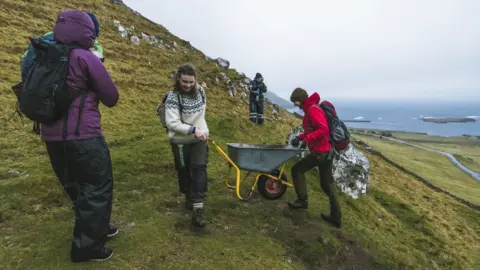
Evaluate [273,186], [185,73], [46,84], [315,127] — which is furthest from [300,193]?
[46,84]

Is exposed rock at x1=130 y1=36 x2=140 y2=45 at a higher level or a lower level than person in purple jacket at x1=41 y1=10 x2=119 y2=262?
higher

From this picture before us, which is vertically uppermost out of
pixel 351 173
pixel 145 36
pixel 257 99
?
pixel 145 36

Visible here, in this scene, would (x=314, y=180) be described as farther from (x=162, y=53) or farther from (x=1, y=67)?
(x=162, y=53)

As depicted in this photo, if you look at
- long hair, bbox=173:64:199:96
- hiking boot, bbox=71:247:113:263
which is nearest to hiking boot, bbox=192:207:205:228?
hiking boot, bbox=71:247:113:263

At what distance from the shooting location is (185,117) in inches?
249

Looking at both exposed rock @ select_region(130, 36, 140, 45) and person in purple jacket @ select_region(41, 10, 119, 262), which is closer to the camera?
person in purple jacket @ select_region(41, 10, 119, 262)

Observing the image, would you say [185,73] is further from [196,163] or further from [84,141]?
[84,141]

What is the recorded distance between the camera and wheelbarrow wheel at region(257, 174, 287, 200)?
28.0ft

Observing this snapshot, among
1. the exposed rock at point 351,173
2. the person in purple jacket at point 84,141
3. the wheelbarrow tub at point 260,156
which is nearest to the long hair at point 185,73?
the person in purple jacket at point 84,141

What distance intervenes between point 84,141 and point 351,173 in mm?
10919

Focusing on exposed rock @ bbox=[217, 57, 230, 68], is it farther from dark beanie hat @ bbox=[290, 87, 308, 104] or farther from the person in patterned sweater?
the person in patterned sweater

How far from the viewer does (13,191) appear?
7.57 meters

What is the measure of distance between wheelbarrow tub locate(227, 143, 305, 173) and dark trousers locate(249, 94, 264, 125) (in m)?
12.1

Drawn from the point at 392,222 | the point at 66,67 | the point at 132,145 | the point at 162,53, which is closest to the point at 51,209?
the point at 66,67
